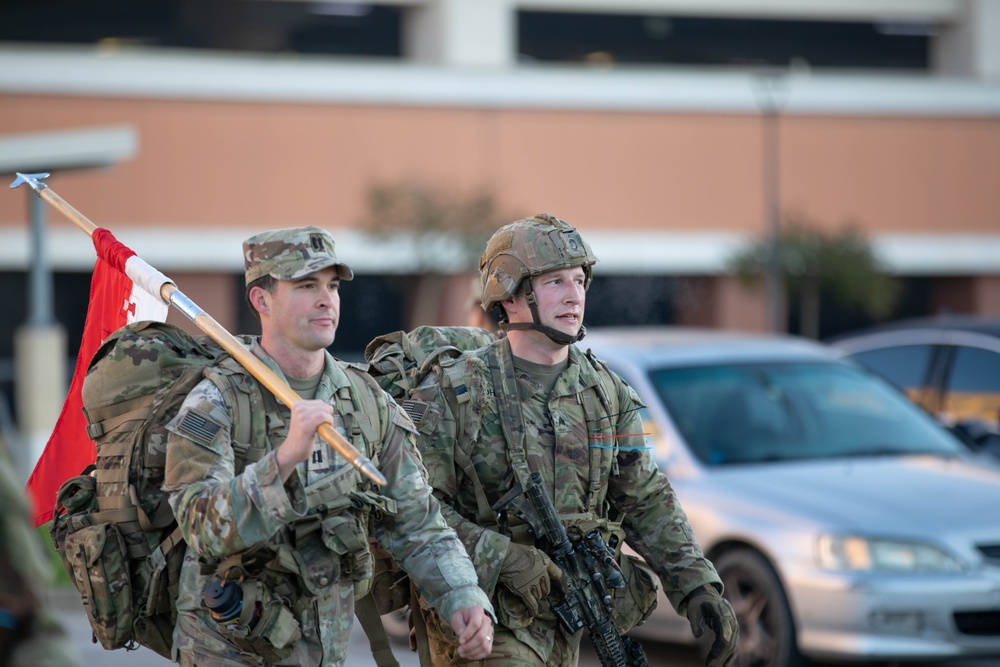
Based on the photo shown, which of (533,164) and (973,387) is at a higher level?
(973,387)

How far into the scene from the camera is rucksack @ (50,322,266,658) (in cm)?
393

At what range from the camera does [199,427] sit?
3758mm

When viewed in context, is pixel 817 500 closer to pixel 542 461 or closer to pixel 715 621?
pixel 715 621

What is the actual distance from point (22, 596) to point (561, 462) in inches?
85.9

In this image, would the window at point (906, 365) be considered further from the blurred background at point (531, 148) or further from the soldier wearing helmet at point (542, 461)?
the blurred background at point (531, 148)

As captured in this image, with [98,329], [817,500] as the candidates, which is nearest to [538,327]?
[98,329]

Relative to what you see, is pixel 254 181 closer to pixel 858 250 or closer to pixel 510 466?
pixel 858 250

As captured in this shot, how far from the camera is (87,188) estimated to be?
34.2m

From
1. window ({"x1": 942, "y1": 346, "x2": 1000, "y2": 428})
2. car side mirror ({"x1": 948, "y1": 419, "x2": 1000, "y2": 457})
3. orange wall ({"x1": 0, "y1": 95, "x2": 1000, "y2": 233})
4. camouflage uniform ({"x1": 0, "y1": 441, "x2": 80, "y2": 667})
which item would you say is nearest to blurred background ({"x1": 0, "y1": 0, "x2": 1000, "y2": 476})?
orange wall ({"x1": 0, "y1": 95, "x2": 1000, "y2": 233})

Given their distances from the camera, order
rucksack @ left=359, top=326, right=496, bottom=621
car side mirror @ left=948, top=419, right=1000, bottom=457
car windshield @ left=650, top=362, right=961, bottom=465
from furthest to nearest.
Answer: car side mirror @ left=948, top=419, right=1000, bottom=457, car windshield @ left=650, top=362, right=961, bottom=465, rucksack @ left=359, top=326, right=496, bottom=621

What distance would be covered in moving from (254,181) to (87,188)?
390 centimetres

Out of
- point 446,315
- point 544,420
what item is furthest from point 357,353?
point 544,420

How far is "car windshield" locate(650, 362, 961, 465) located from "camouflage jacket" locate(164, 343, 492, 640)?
400 cm

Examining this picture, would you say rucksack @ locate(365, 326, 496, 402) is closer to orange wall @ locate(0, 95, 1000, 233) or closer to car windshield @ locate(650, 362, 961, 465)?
car windshield @ locate(650, 362, 961, 465)
